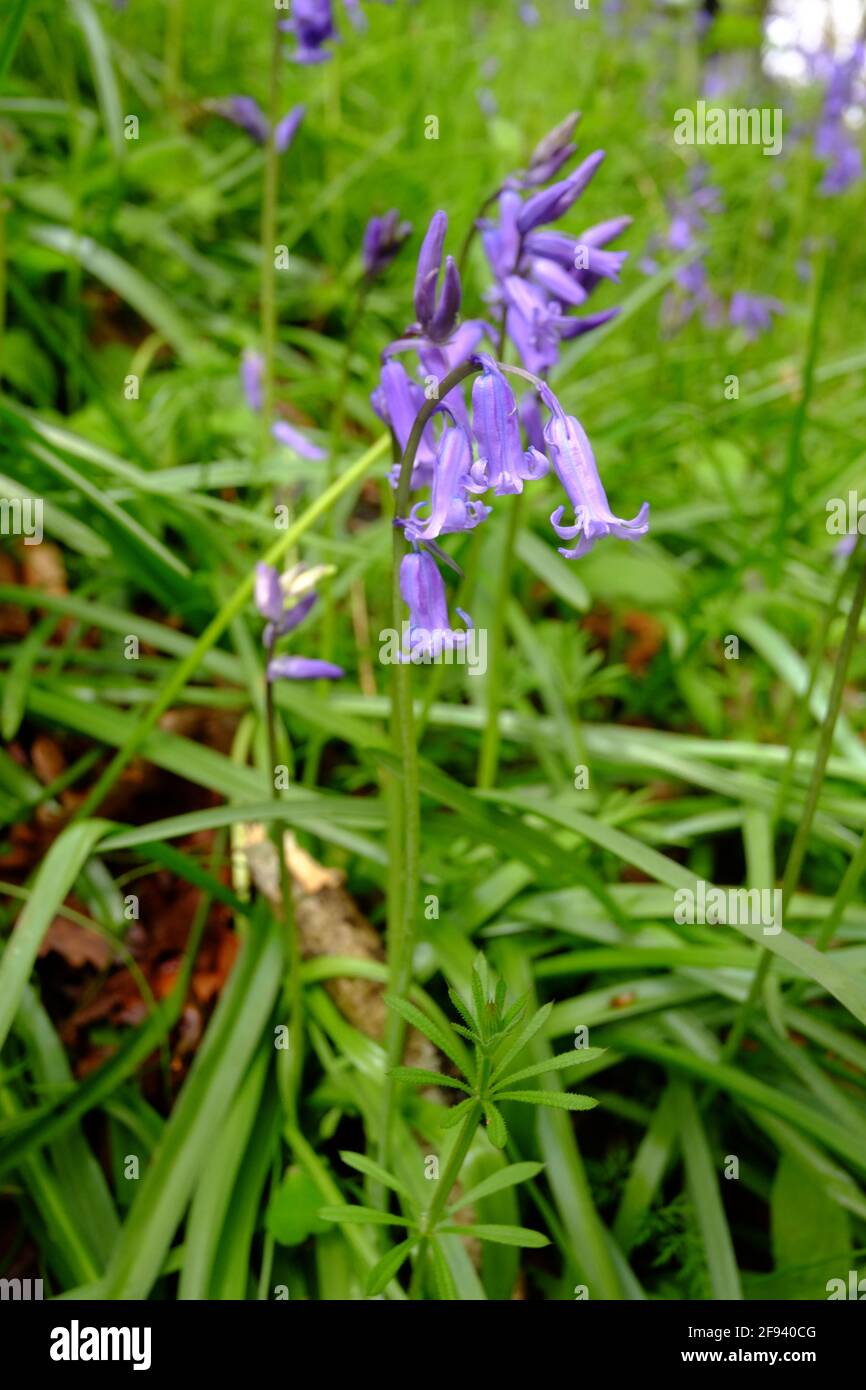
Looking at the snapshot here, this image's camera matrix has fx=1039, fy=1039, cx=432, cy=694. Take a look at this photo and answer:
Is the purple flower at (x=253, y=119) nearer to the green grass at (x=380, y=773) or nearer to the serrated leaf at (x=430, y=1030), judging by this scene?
the green grass at (x=380, y=773)

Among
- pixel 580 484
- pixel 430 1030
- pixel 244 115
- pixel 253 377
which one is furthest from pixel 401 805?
pixel 244 115

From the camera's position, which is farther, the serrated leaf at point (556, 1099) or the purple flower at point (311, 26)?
the purple flower at point (311, 26)

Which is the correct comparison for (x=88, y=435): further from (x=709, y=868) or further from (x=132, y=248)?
(x=709, y=868)

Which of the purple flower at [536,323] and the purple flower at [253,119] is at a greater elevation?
the purple flower at [253,119]

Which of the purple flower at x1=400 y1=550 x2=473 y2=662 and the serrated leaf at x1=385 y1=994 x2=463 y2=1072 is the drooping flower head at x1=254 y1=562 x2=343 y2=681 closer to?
the purple flower at x1=400 y1=550 x2=473 y2=662

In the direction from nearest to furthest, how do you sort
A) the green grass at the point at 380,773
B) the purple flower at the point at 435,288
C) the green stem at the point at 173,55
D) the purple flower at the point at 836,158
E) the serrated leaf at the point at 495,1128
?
the serrated leaf at the point at 495,1128
the purple flower at the point at 435,288
the green grass at the point at 380,773
the green stem at the point at 173,55
the purple flower at the point at 836,158

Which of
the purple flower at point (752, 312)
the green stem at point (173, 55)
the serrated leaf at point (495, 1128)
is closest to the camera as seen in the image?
→ the serrated leaf at point (495, 1128)

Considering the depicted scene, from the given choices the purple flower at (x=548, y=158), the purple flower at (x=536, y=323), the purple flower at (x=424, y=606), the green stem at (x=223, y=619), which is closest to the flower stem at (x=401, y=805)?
the purple flower at (x=424, y=606)
